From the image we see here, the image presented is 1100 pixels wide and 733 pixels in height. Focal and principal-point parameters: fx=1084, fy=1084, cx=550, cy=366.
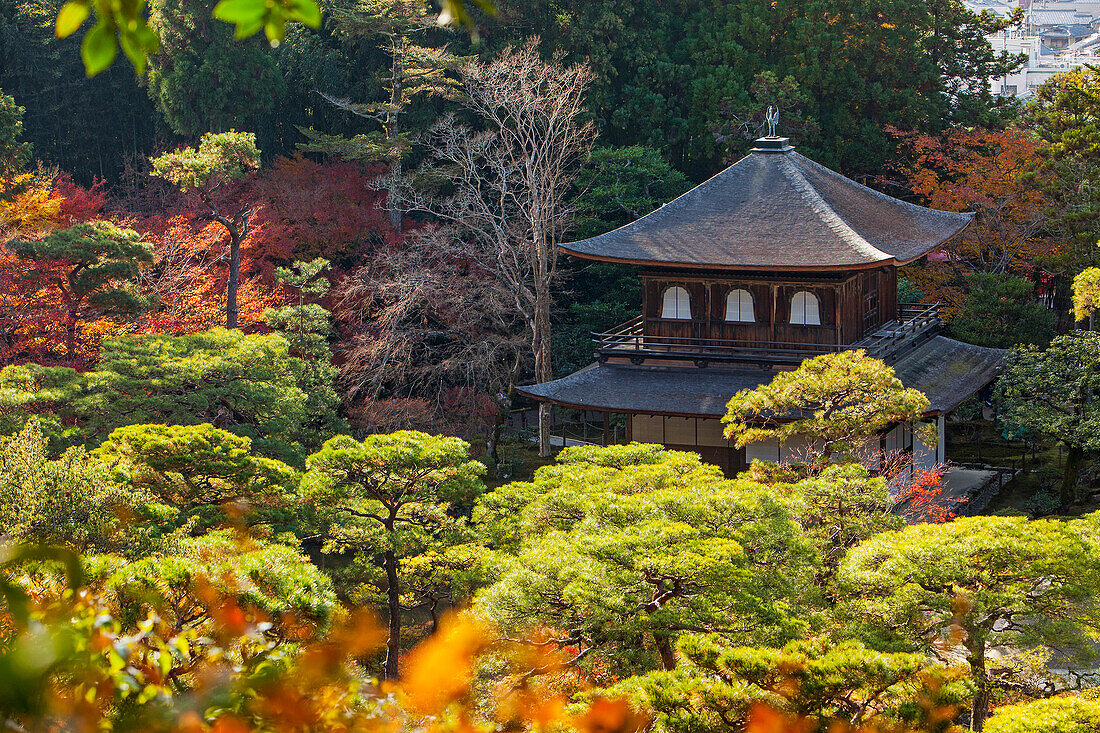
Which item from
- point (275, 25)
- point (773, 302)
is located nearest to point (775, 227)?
point (773, 302)

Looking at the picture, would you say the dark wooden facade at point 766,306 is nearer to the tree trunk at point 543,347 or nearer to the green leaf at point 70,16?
the tree trunk at point 543,347

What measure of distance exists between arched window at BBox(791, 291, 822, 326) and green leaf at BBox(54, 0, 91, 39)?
19.8m

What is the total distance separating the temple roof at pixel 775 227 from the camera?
811 inches

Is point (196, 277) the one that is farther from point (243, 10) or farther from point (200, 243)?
point (243, 10)

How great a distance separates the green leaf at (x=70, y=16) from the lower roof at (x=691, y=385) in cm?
1768

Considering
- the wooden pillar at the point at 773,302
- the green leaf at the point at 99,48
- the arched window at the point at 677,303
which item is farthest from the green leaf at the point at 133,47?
the arched window at the point at 677,303

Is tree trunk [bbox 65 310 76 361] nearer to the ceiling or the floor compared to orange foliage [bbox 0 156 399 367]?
nearer to the floor

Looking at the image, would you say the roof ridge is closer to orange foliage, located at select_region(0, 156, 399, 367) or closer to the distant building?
orange foliage, located at select_region(0, 156, 399, 367)

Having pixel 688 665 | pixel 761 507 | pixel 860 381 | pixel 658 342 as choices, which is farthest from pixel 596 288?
pixel 688 665

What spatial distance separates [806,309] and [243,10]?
64.9 feet

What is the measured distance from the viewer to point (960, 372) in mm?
22609

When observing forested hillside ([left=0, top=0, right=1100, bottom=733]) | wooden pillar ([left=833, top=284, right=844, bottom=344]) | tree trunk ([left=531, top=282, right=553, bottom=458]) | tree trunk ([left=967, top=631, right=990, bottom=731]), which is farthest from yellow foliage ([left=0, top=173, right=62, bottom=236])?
tree trunk ([left=967, top=631, right=990, bottom=731])

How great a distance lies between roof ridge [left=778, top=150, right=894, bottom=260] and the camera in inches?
796

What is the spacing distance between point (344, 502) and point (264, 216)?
577 inches
